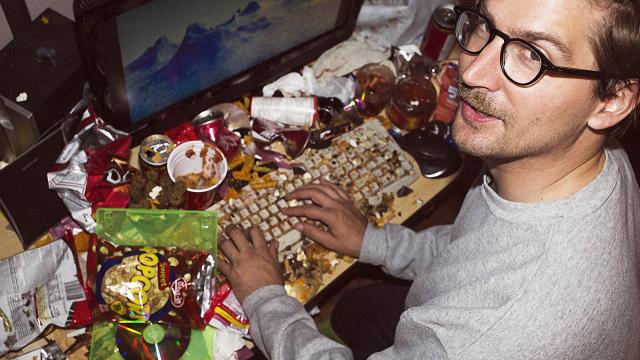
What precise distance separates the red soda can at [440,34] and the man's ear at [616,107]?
62cm

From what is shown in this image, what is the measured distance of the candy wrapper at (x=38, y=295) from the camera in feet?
3.35

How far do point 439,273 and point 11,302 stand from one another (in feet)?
2.54

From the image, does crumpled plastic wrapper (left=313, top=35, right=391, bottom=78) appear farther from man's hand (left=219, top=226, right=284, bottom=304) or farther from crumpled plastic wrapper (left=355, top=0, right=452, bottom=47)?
man's hand (left=219, top=226, right=284, bottom=304)

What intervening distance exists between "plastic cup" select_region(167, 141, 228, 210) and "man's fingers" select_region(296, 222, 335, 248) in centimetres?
20

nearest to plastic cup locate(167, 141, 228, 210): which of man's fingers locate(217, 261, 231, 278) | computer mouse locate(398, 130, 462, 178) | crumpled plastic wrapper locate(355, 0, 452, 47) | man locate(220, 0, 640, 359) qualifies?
man's fingers locate(217, 261, 231, 278)

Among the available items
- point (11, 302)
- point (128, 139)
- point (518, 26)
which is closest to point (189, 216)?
point (128, 139)

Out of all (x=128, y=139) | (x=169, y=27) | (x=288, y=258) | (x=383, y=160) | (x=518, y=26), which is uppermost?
(x=518, y=26)

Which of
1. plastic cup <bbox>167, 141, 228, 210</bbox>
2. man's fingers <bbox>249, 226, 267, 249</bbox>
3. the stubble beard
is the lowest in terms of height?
man's fingers <bbox>249, 226, 267, 249</bbox>

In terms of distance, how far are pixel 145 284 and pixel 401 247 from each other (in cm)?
56

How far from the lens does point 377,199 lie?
4.42ft

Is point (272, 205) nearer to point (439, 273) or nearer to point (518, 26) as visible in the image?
point (439, 273)

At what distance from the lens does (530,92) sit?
0.94 metres

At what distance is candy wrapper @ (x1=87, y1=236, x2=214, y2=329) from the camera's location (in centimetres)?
105

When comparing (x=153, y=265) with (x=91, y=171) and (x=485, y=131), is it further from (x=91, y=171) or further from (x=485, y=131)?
(x=485, y=131)
